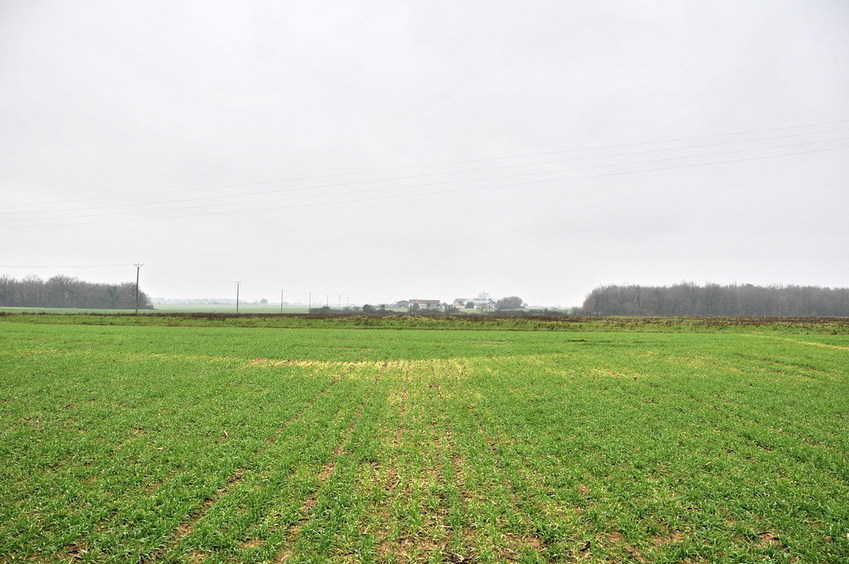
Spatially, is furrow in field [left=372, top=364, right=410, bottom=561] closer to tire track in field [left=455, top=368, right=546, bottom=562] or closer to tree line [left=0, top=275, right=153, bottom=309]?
tire track in field [left=455, top=368, right=546, bottom=562]

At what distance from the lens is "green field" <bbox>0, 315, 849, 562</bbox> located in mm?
6957

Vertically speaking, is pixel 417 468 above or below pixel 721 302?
below

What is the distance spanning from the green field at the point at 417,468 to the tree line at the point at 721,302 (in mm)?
167402

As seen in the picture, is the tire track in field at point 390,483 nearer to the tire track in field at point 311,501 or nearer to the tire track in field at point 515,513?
the tire track in field at point 311,501

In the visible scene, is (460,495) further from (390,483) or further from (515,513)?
(390,483)

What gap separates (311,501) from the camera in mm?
8508

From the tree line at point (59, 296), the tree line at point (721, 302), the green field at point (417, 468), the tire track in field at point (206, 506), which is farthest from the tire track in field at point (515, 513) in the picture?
the tree line at point (59, 296)

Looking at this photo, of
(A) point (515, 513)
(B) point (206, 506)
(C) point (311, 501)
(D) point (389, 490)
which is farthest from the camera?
(D) point (389, 490)

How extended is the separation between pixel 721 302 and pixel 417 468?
728 ft

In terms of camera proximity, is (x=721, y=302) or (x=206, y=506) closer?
(x=206, y=506)

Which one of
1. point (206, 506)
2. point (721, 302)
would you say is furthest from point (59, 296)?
point (721, 302)

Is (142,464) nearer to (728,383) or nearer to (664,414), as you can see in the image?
(664,414)

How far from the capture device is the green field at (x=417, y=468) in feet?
22.8

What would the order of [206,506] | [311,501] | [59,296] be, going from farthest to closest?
[59,296] → [311,501] → [206,506]
